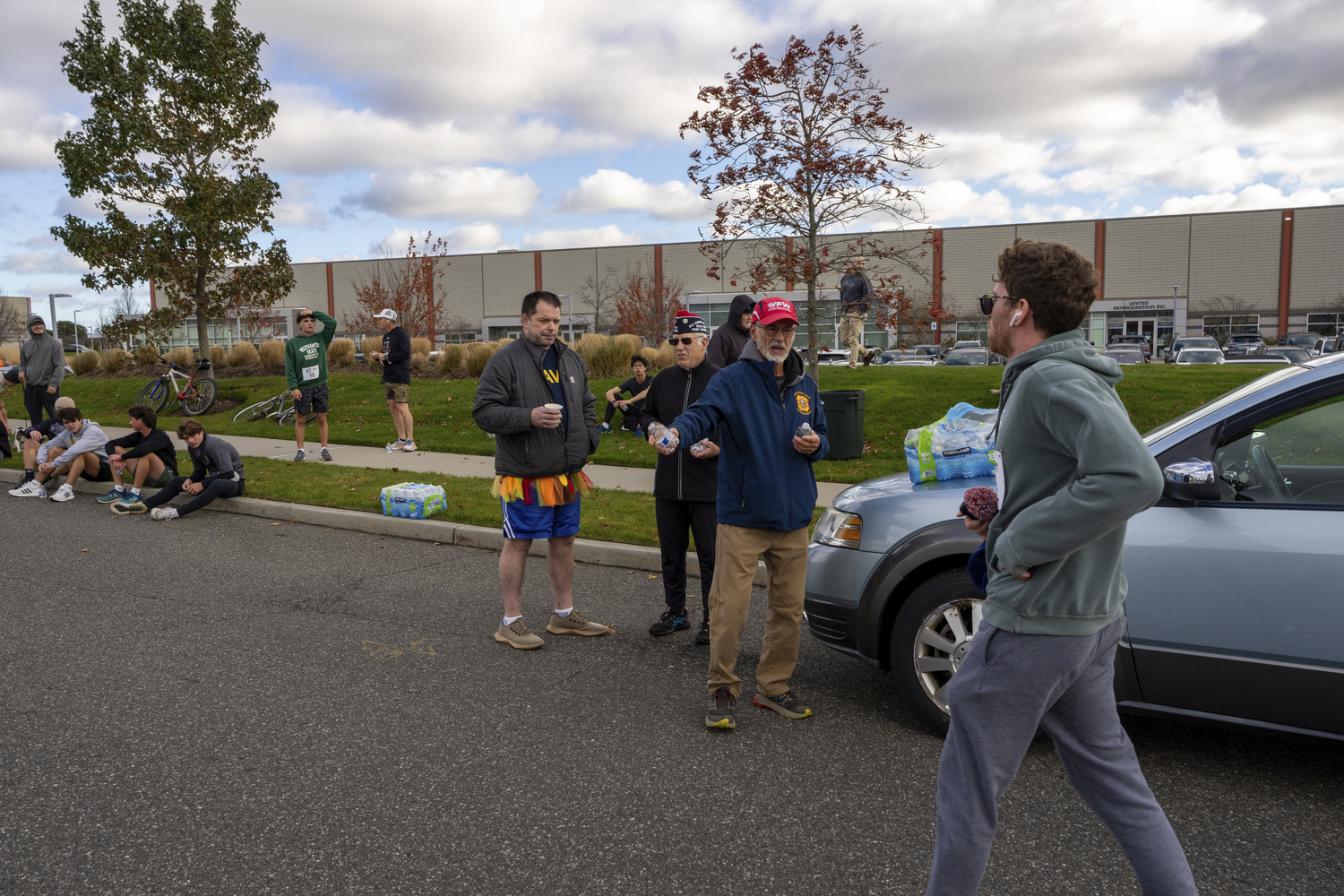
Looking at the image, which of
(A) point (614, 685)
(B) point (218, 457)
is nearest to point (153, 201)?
(B) point (218, 457)

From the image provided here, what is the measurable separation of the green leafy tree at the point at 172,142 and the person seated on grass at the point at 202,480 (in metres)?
10.5

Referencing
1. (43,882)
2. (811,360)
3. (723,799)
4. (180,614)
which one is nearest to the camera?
(43,882)

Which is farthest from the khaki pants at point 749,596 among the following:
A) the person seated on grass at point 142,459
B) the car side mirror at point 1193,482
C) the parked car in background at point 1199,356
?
the parked car in background at point 1199,356

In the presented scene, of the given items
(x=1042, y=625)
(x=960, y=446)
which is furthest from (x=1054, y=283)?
(x=960, y=446)

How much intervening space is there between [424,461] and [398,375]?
1465mm

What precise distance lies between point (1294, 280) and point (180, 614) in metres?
64.7

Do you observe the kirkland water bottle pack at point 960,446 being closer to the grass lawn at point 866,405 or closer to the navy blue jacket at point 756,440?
the navy blue jacket at point 756,440

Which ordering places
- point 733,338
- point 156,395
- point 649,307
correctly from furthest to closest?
1. point 649,307
2. point 156,395
3. point 733,338

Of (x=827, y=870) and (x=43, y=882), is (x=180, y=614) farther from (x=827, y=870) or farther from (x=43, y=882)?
(x=827, y=870)

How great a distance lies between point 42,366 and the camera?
545 inches

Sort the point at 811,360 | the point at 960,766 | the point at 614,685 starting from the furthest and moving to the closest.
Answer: the point at 811,360 < the point at 614,685 < the point at 960,766

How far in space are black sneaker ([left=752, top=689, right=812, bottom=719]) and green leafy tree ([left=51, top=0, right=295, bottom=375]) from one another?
18087 mm

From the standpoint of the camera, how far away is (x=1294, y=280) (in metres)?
56.0

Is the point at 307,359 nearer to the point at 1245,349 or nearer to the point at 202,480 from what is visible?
the point at 202,480
